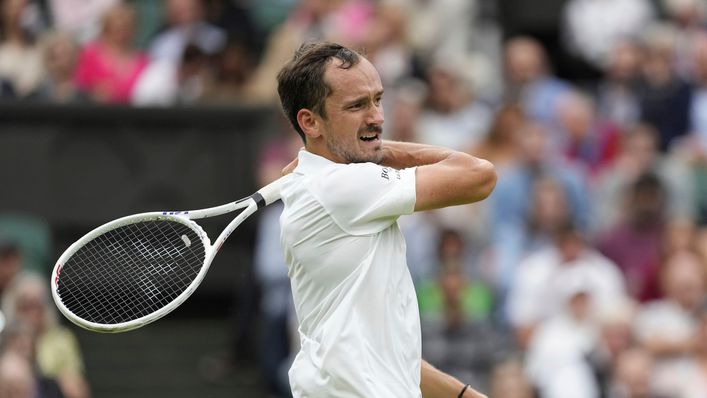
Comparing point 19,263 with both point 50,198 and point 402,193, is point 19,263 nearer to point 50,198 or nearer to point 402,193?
point 50,198

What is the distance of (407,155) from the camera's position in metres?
6.17

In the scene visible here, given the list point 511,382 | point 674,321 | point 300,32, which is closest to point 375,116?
point 511,382

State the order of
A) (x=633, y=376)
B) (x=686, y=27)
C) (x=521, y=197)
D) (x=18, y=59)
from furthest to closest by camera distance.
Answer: (x=686, y=27), (x=18, y=59), (x=521, y=197), (x=633, y=376)

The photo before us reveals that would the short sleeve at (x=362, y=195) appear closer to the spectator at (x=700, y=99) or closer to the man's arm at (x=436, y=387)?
the man's arm at (x=436, y=387)

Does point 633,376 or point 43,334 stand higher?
point 43,334

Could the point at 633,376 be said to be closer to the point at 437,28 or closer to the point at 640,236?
the point at 640,236

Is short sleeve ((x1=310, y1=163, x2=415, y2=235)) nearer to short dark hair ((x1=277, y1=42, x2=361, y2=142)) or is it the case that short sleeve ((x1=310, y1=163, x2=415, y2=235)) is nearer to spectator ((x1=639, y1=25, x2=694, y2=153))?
short dark hair ((x1=277, y1=42, x2=361, y2=142))

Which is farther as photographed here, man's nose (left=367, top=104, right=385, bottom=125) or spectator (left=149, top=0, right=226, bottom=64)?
spectator (left=149, top=0, right=226, bottom=64)

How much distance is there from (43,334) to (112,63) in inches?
114

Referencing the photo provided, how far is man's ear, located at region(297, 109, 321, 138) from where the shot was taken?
19.2 feet

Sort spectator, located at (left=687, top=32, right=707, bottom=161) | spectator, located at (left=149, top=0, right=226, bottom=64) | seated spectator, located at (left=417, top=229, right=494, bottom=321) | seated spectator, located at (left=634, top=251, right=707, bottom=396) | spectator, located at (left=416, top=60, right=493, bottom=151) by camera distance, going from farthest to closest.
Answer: spectator, located at (left=149, top=0, right=226, bottom=64)
spectator, located at (left=687, top=32, right=707, bottom=161)
spectator, located at (left=416, top=60, right=493, bottom=151)
seated spectator, located at (left=417, top=229, right=494, bottom=321)
seated spectator, located at (left=634, top=251, right=707, bottom=396)


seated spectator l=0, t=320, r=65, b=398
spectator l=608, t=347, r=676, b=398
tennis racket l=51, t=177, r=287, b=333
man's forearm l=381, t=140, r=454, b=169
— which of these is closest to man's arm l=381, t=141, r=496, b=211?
man's forearm l=381, t=140, r=454, b=169

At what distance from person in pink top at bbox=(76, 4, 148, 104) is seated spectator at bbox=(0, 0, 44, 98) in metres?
0.37

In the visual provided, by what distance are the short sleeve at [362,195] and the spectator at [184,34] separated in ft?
25.5
